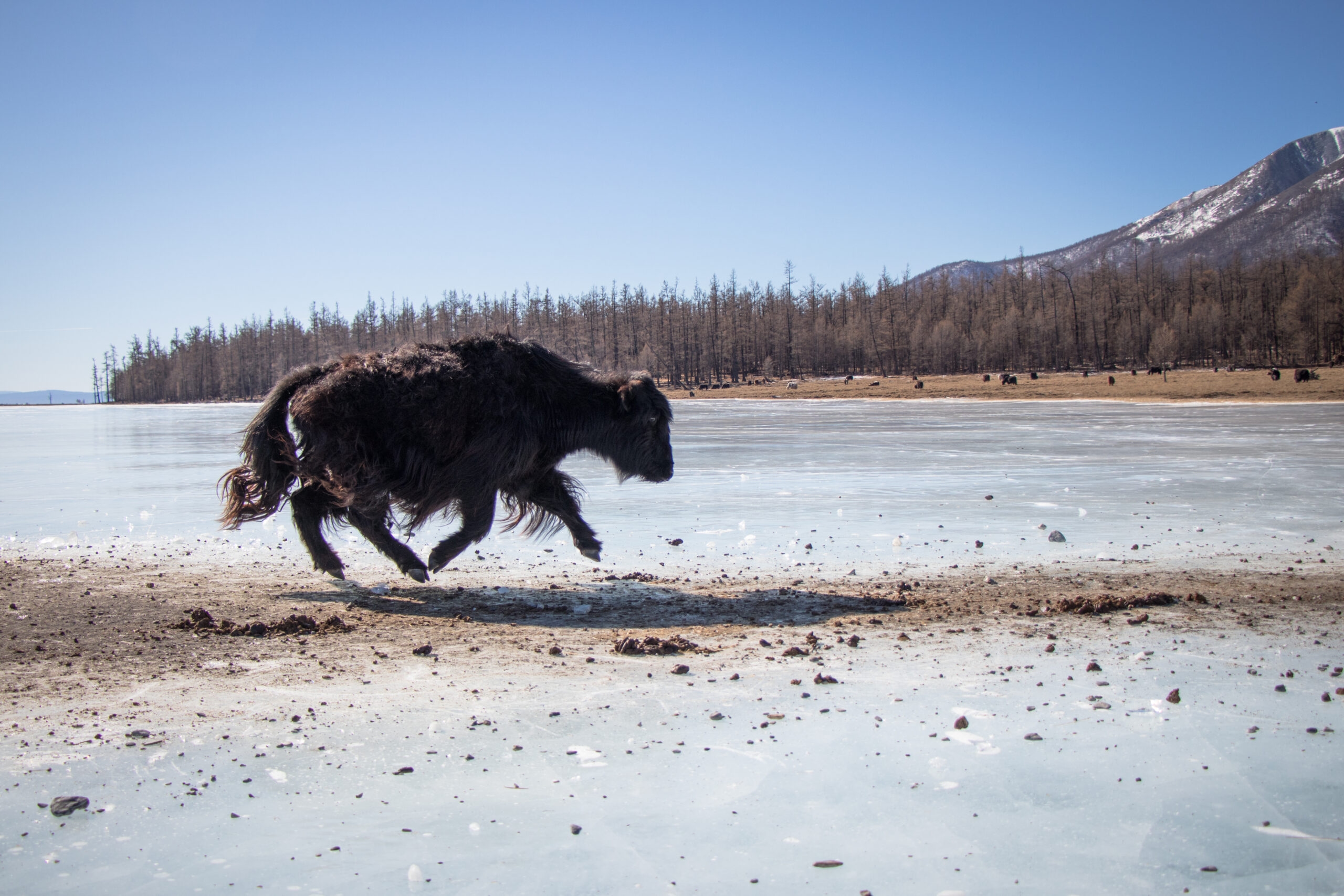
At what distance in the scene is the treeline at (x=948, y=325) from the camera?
102562 millimetres

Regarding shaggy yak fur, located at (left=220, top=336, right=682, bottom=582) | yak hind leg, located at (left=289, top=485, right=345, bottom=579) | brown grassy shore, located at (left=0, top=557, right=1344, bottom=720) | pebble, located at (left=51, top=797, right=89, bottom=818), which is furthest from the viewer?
yak hind leg, located at (left=289, top=485, right=345, bottom=579)

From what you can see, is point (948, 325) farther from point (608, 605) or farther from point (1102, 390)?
point (608, 605)

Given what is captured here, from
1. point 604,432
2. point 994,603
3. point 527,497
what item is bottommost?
point 994,603

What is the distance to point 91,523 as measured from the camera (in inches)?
358

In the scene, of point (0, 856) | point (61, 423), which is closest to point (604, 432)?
point (0, 856)

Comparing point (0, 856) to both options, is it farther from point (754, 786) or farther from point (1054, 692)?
point (1054, 692)

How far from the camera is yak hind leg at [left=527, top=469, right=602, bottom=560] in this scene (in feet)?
22.9

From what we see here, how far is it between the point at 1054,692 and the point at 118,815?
11.7 feet

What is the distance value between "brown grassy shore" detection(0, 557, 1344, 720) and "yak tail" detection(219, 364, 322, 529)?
21.4 inches

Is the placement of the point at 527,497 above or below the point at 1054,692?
above

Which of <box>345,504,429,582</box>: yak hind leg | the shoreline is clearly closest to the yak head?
<box>345,504,429,582</box>: yak hind leg

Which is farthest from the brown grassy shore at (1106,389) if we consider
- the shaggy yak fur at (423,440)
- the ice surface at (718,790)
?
the ice surface at (718,790)

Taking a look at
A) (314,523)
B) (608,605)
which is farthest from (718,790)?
(314,523)

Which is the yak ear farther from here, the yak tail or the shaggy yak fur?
the yak tail
